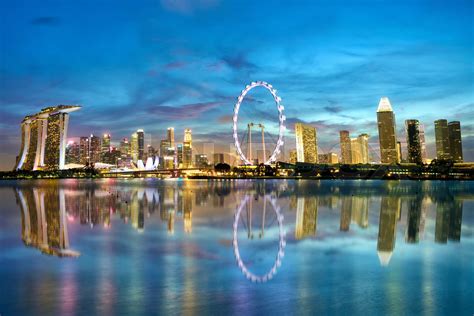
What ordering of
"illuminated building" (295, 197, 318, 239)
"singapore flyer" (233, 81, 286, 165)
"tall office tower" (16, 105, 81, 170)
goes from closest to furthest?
"illuminated building" (295, 197, 318, 239) → "singapore flyer" (233, 81, 286, 165) → "tall office tower" (16, 105, 81, 170)

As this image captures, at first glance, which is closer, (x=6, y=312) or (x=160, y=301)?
(x=6, y=312)

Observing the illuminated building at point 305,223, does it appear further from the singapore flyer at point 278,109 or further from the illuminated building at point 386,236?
the singapore flyer at point 278,109

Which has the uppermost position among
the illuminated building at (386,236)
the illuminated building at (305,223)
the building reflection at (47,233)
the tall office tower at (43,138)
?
the tall office tower at (43,138)

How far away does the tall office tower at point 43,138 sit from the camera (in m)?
165

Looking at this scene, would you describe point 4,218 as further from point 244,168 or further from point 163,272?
point 244,168

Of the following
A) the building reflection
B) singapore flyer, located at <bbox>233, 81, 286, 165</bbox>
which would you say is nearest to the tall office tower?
singapore flyer, located at <bbox>233, 81, 286, 165</bbox>

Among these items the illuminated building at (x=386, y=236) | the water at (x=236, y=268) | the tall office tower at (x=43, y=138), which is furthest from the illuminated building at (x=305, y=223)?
the tall office tower at (x=43, y=138)

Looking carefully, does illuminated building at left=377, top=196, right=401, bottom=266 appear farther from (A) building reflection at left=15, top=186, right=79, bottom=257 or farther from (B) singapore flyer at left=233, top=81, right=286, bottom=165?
(B) singapore flyer at left=233, top=81, right=286, bottom=165

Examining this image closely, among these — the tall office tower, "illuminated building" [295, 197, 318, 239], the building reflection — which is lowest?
"illuminated building" [295, 197, 318, 239]

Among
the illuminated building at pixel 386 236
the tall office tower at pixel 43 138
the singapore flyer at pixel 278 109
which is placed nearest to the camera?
the illuminated building at pixel 386 236

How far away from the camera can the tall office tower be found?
540 feet

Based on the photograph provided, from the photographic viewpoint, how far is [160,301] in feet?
24.3

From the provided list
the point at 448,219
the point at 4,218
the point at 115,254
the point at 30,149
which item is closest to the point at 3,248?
the point at 115,254

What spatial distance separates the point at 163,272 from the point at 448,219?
16902 mm
